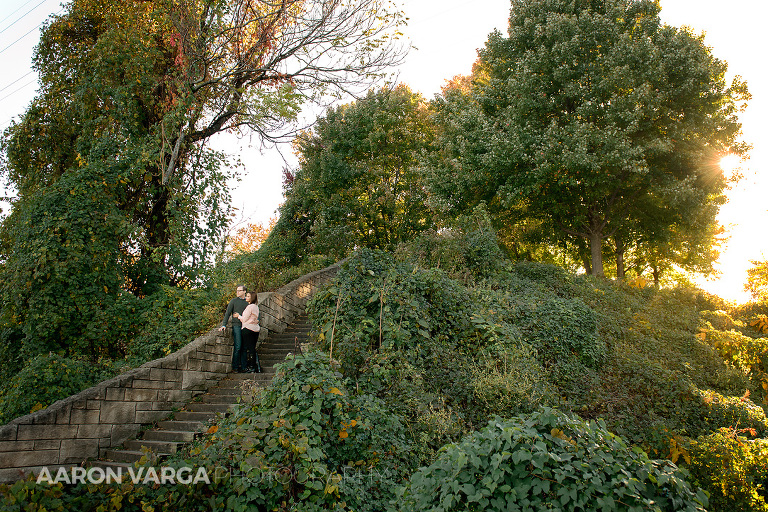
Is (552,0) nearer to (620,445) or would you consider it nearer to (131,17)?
(131,17)

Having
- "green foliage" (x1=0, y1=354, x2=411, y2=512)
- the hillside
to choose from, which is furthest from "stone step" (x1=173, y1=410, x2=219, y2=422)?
"green foliage" (x1=0, y1=354, x2=411, y2=512)

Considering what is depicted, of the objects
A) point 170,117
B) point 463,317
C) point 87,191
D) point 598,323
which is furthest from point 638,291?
point 87,191

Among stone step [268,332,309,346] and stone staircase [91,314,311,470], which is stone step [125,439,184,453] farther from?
stone step [268,332,309,346]

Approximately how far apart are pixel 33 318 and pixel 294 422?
7787mm

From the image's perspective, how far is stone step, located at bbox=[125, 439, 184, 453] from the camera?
20.8 feet

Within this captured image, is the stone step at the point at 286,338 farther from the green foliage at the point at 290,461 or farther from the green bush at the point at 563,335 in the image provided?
the green bush at the point at 563,335

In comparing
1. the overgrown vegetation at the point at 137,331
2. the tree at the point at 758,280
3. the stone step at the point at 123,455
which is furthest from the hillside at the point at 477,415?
the tree at the point at 758,280

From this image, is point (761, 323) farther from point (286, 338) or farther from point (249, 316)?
point (249, 316)

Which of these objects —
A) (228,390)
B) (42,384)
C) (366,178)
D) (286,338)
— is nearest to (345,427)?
(228,390)

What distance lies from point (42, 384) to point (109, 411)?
137 centimetres

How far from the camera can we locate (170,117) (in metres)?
12.0

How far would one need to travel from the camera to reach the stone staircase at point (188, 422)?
619 cm

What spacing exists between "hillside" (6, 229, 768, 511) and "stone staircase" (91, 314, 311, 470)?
0.57 metres

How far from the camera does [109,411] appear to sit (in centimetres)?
632
